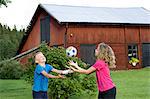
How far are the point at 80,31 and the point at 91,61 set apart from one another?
301cm

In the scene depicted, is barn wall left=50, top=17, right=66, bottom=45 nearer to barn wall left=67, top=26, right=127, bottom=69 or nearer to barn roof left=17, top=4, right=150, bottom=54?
barn wall left=67, top=26, right=127, bottom=69

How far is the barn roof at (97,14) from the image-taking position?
124 feet

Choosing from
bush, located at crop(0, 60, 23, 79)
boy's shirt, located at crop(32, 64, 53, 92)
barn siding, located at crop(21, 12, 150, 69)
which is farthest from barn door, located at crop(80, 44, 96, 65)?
boy's shirt, located at crop(32, 64, 53, 92)

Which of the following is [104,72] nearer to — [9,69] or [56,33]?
[9,69]

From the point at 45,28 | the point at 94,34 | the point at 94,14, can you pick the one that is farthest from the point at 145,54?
the point at 45,28

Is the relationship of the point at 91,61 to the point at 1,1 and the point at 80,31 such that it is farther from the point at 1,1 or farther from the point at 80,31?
the point at 1,1

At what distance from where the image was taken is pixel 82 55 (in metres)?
37.5

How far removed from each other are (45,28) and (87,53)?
6.10m

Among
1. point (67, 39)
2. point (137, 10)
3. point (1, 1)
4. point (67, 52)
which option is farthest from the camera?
point (137, 10)

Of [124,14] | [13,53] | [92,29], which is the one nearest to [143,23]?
[124,14]

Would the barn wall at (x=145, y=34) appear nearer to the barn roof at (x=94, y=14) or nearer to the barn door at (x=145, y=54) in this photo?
the barn door at (x=145, y=54)

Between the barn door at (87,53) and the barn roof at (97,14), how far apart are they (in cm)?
234

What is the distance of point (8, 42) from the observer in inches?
2032

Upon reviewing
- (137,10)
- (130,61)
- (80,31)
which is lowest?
(130,61)
